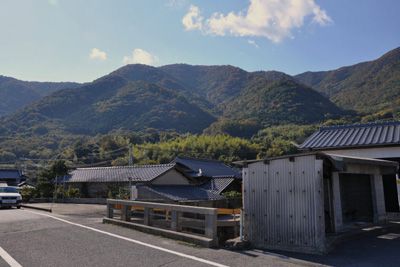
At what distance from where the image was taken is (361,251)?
29.1ft

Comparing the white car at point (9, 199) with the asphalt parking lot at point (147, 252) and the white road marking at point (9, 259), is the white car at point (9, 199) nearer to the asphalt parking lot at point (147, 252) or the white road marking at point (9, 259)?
the asphalt parking lot at point (147, 252)

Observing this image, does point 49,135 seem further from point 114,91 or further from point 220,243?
point 220,243

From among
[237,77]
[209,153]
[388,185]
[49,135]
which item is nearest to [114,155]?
[209,153]

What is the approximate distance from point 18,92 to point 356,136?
578 ft

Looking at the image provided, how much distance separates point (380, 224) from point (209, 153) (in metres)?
58.7

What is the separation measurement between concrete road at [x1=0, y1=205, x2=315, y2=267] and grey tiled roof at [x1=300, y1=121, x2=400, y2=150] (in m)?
9.34

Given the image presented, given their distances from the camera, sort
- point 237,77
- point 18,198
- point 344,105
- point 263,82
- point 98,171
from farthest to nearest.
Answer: point 237,77 → point 263,82 → point 344,105 → point 98,171 → point 18,198

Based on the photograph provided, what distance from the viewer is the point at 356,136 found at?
17.0m

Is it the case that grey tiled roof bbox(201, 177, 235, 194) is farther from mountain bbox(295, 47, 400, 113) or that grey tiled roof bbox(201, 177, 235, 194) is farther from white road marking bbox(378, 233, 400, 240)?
mountain bbox(295, 47, 400, 113)

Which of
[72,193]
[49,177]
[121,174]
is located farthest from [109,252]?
[49,177]

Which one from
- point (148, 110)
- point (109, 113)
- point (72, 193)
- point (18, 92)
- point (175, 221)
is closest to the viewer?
point (175, 221)

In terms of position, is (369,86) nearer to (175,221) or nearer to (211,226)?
(175,221)

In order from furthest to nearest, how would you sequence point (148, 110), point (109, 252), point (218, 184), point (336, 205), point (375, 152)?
point (148, 110) < point (218, 184) < point (375, 152) < point (336, 205) < point (109, 252)

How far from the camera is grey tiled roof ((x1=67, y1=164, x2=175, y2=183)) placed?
103 ft
